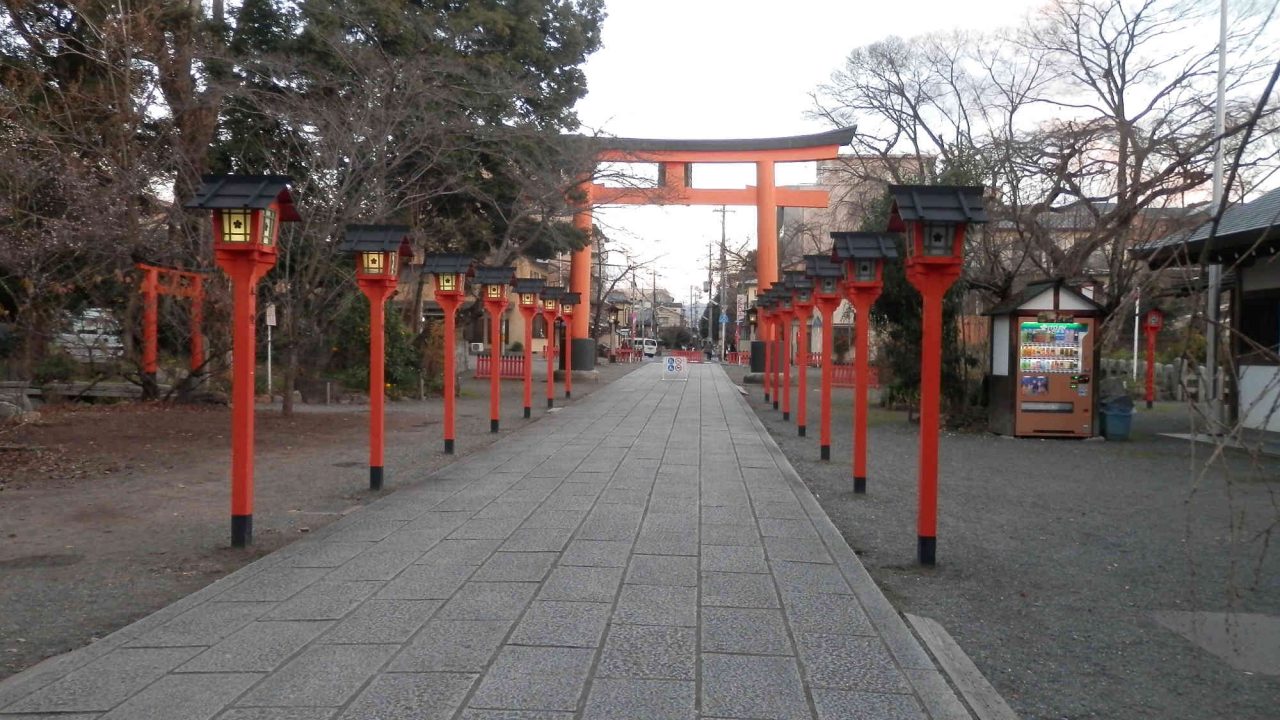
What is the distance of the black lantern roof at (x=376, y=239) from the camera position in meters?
12.1

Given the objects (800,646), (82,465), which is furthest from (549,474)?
(800,646)

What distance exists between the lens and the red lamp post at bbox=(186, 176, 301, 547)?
8477 mm

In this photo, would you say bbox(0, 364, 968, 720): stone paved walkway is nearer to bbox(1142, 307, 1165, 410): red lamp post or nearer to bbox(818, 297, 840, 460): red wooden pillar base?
bbox(818, 297, 840, 460): red wooden pillar base

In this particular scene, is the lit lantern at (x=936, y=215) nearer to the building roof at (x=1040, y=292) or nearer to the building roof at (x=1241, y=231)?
the building roof at (x=1241, y=231)

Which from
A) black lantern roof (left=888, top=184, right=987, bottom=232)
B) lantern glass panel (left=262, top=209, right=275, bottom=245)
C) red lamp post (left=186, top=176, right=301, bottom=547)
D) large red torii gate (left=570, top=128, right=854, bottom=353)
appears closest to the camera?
black lantern roof (left=888, top=184, right=987, bottom=232)

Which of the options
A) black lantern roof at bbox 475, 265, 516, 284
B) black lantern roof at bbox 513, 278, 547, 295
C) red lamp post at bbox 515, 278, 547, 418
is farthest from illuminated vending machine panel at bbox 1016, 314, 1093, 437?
black lantern roof at bbox 513, 278, 547, 295

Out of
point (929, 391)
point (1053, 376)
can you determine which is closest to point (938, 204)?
point (929, 391)

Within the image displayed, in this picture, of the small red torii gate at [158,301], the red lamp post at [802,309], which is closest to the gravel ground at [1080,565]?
the red lamp post at [802,309]

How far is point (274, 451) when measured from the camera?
15375 mm

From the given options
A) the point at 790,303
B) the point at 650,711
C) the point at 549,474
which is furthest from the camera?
the point at 790,303

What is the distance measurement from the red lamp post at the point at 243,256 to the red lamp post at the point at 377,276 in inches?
125

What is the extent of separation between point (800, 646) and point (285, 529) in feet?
18.1

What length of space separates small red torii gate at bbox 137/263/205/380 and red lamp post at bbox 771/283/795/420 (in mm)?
11448

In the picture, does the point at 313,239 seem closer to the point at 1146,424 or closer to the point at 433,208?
the point at 433,208
